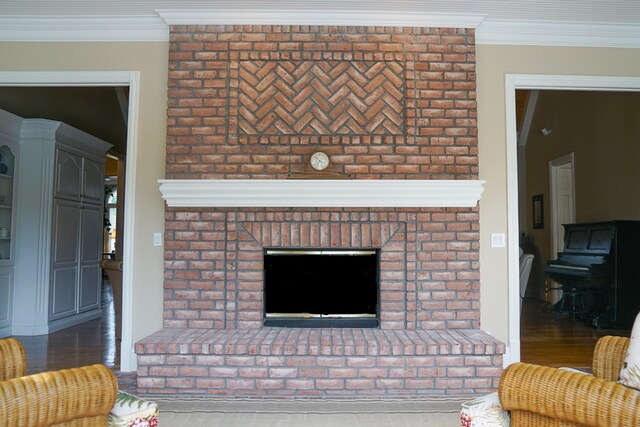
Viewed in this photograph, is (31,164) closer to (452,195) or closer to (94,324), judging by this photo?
(94,324)

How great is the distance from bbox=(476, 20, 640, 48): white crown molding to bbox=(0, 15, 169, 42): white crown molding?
2665 mm

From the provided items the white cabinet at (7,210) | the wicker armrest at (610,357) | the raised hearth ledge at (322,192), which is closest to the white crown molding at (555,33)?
the raised hearth ledge at (322,192)

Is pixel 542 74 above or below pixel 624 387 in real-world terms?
above

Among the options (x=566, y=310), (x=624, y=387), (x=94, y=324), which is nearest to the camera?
(x=624, y=387)

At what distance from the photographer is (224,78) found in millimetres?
3475

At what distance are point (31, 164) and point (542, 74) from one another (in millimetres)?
5255

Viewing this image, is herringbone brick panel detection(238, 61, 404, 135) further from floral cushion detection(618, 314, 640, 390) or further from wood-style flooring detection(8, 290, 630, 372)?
wood-style flooring detection(8, 290, 630, 372)

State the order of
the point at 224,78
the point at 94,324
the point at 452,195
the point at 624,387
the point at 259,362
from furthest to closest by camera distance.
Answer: the point at 94,324
the point at 224,78
the point at 452,195
the point at 259,362
the point at 624,387

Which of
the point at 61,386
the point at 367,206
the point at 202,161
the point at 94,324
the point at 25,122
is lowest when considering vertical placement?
the point at 94,324

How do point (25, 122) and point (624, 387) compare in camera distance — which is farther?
point (25, 122)

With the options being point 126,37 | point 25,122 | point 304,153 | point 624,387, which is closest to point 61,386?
point 624,387

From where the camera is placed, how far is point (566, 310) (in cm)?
573

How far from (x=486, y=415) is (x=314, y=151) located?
2.21m

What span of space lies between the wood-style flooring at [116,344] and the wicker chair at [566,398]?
79.1 inches
